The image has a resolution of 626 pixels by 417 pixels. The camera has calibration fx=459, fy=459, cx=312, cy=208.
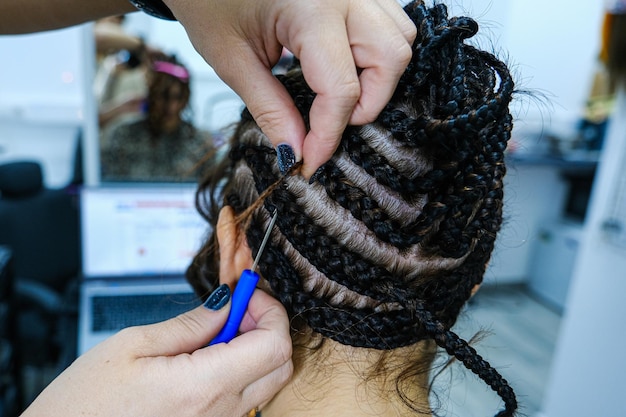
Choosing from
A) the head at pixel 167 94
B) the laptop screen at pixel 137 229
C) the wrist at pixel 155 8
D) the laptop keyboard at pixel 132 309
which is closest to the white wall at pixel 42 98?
the head at pixel 167 94

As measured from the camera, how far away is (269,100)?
494 mm

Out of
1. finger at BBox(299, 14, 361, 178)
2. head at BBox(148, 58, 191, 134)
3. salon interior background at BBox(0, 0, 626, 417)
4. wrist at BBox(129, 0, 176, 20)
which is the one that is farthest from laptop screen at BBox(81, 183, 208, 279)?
finger at BBox(299, 14, 361, 178)

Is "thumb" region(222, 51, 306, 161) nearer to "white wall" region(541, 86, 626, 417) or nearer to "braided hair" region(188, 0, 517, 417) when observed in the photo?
"braided hair" region(188, 0, 517, 417)

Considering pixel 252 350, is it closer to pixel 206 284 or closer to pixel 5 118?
pixel 206 284

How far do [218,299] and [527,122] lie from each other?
104 inches

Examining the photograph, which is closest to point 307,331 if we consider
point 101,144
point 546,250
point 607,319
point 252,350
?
point 252,350

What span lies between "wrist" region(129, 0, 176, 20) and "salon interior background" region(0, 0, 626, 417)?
381mm

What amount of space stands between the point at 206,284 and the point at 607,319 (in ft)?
4.63

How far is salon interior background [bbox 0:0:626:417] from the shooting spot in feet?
4.92

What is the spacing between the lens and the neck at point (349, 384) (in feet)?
2.01

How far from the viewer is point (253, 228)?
611mm

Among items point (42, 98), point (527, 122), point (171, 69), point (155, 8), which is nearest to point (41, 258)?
point (171, 69)

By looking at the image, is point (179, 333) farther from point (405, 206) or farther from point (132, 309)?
point (132, 309)

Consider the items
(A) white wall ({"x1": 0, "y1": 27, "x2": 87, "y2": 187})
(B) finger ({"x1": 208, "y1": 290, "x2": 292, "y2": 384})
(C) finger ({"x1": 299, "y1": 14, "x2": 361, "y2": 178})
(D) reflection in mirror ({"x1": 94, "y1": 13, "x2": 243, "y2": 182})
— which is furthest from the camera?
(A) white wall ({"x1": 0, "y1": 27, "x2": 87, "y2": 187})
